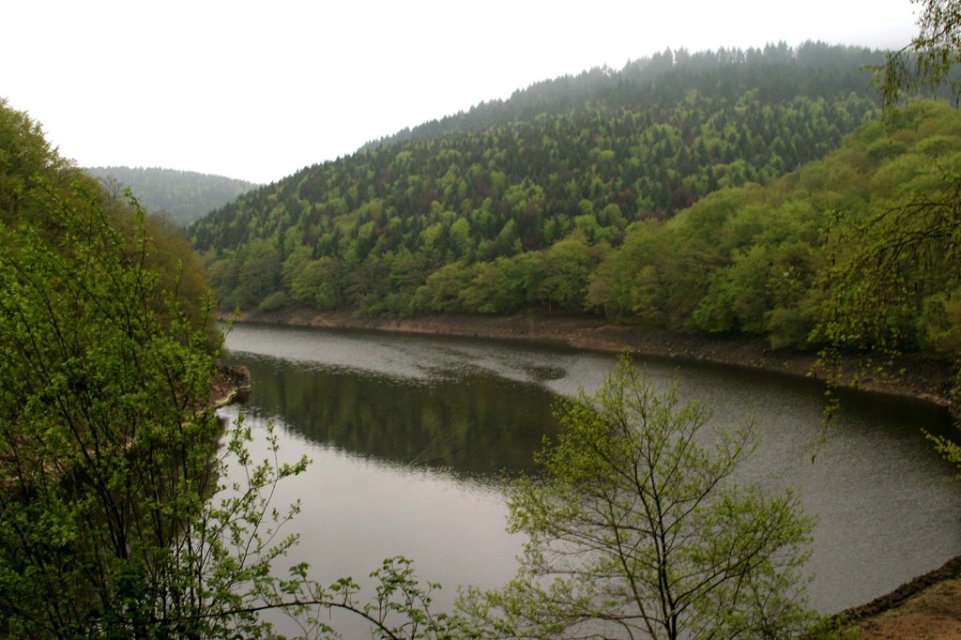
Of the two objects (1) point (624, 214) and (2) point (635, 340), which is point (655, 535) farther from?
(1) point (624, 214)

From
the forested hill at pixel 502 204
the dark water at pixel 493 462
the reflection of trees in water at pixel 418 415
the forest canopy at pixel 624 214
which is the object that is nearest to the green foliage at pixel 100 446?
the forest canopy at pixel 624 214

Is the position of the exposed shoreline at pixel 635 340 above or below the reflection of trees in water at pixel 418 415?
above

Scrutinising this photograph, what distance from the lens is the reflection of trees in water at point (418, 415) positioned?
3212cm

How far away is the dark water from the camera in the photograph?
791 inches

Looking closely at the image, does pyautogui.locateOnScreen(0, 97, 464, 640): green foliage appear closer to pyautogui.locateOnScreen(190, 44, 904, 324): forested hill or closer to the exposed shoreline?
the exposed shoreline

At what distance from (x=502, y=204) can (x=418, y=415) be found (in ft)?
255

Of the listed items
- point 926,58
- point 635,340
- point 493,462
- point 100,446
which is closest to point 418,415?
point 493,462

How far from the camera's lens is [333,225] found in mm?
129125

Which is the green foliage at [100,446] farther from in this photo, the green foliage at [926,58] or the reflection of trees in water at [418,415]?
the reflection of trees in water at [418,415]

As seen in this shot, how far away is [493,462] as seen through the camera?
98.7 feet

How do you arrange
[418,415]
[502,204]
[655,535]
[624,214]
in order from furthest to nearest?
1. [502,204]
2. [624,214]
3. [418,415]
4. [655,535]

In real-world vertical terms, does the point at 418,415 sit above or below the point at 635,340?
below

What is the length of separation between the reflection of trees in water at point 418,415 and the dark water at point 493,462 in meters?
0.13

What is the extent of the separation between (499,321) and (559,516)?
2941 inches
